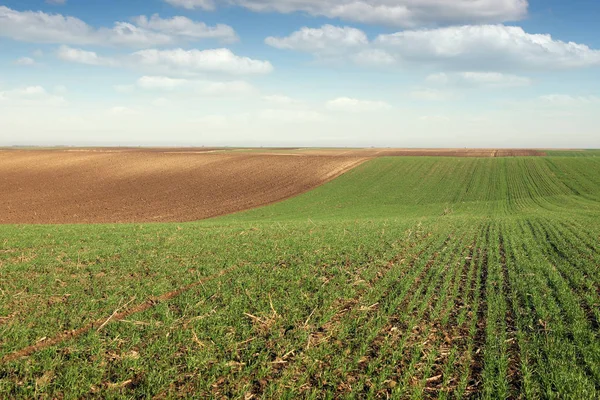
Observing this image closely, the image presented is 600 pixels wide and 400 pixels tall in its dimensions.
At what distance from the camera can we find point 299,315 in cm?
934

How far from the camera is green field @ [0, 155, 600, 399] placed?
6578mm

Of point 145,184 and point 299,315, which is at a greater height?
point 145,184

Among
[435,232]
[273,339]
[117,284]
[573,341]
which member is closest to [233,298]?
[273,339]

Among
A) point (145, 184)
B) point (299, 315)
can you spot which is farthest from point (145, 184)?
point (299, 315)

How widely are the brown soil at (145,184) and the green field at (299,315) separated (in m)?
17.3

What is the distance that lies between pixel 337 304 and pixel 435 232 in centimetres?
1277

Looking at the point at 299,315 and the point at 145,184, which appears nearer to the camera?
the point at 299,315

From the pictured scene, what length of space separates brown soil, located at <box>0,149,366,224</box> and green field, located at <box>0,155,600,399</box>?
17343mm

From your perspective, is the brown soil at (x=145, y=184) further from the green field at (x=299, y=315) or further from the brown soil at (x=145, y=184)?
the green field at (x=299, y=315)

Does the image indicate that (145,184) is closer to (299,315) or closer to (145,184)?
(145,184)

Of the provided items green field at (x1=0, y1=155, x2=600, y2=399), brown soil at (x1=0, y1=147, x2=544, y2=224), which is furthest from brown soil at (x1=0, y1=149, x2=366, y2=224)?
green field at (x1=0, y1=155, x2=600, y2=399)

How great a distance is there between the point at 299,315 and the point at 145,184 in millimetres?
45735

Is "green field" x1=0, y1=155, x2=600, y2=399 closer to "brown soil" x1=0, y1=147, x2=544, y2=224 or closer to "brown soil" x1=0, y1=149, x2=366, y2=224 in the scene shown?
"brown soil" x1=0, y1=149, x2=366, y2=224

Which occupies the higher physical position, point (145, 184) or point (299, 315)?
point (145, 184)
